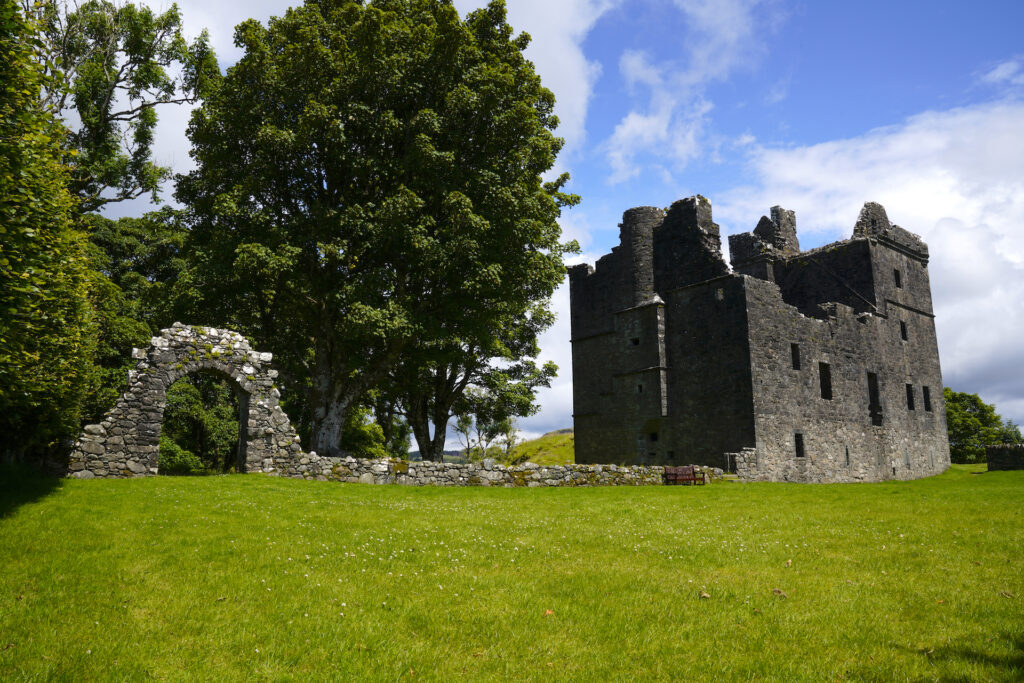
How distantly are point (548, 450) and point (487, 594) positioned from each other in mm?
53457

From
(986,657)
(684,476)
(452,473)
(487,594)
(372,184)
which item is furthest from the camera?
(372,184)

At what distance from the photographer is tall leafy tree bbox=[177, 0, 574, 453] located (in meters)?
24.6

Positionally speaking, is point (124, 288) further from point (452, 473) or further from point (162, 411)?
point (452, 473)

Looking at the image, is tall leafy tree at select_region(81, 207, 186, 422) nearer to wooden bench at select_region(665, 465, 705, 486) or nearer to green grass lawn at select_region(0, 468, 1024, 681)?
green grass lawn at select_region(0, 468, 1024, 681)

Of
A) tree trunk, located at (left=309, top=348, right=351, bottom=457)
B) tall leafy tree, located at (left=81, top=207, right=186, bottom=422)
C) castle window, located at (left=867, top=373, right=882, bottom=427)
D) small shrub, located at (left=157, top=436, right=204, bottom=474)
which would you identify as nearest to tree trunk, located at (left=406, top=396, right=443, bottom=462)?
tree trunk, located at (left=309, top=348, right=351, bottom=457)

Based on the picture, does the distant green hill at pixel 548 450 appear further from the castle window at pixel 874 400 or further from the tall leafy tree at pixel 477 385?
A: the castle window at pixel 874 400

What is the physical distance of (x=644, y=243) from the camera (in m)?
35.7

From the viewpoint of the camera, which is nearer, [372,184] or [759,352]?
[372,184]

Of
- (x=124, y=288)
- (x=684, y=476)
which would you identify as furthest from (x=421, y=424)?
(x=124, y=288)

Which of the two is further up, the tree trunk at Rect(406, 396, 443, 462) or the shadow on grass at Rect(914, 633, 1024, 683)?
the tree trunk at Rect(406, 396, 443, 462)

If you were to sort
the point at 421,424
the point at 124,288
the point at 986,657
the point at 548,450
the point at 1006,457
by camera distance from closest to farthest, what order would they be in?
the point at 986,657
the point at 124,288
the point at 1006,457
the point at 421,424
the point at 548,450

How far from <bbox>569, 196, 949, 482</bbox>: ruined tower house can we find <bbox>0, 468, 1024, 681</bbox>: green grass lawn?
686 inches

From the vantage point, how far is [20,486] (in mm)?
14391

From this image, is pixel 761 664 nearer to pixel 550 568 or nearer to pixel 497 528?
pixel 550 568
